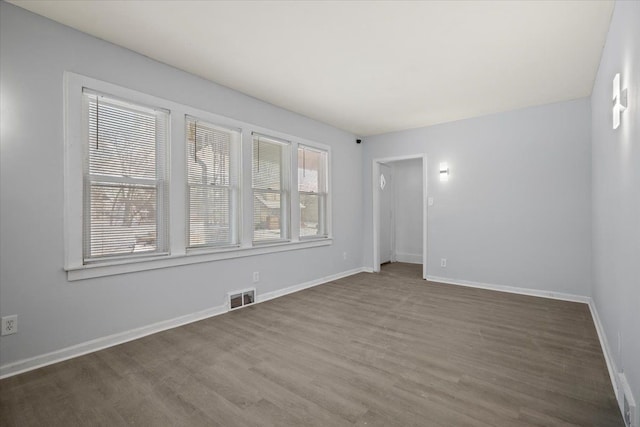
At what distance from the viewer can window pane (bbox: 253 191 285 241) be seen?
162 inches

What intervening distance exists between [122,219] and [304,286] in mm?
2763

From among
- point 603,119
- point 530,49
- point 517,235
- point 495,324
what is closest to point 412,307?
point 495,324

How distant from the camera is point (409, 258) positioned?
7309 mm

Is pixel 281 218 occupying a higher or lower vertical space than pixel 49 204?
lower

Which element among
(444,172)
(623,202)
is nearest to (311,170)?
(444,172)

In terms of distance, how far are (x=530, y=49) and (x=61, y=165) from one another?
4356mm

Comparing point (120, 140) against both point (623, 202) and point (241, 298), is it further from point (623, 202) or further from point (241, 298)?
point (623, 202)

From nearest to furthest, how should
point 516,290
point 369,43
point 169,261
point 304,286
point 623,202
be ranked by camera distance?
point 623,202, point 369,43, point 169,261, point 516,290, point 304,286

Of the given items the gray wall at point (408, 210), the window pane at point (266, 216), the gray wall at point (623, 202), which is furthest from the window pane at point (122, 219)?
the gray wall at point (408, 210)

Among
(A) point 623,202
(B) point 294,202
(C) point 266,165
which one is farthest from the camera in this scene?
(B) point 294,202

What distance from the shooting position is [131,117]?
9.61ft

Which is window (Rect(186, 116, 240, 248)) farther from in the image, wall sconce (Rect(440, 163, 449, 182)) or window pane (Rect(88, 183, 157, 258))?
wall sconce (Rect(440, 163, 449, 182))

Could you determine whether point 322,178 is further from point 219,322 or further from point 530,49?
point 530,49

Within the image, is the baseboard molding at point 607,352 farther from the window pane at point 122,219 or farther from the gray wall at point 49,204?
the window pane at point 122,219
